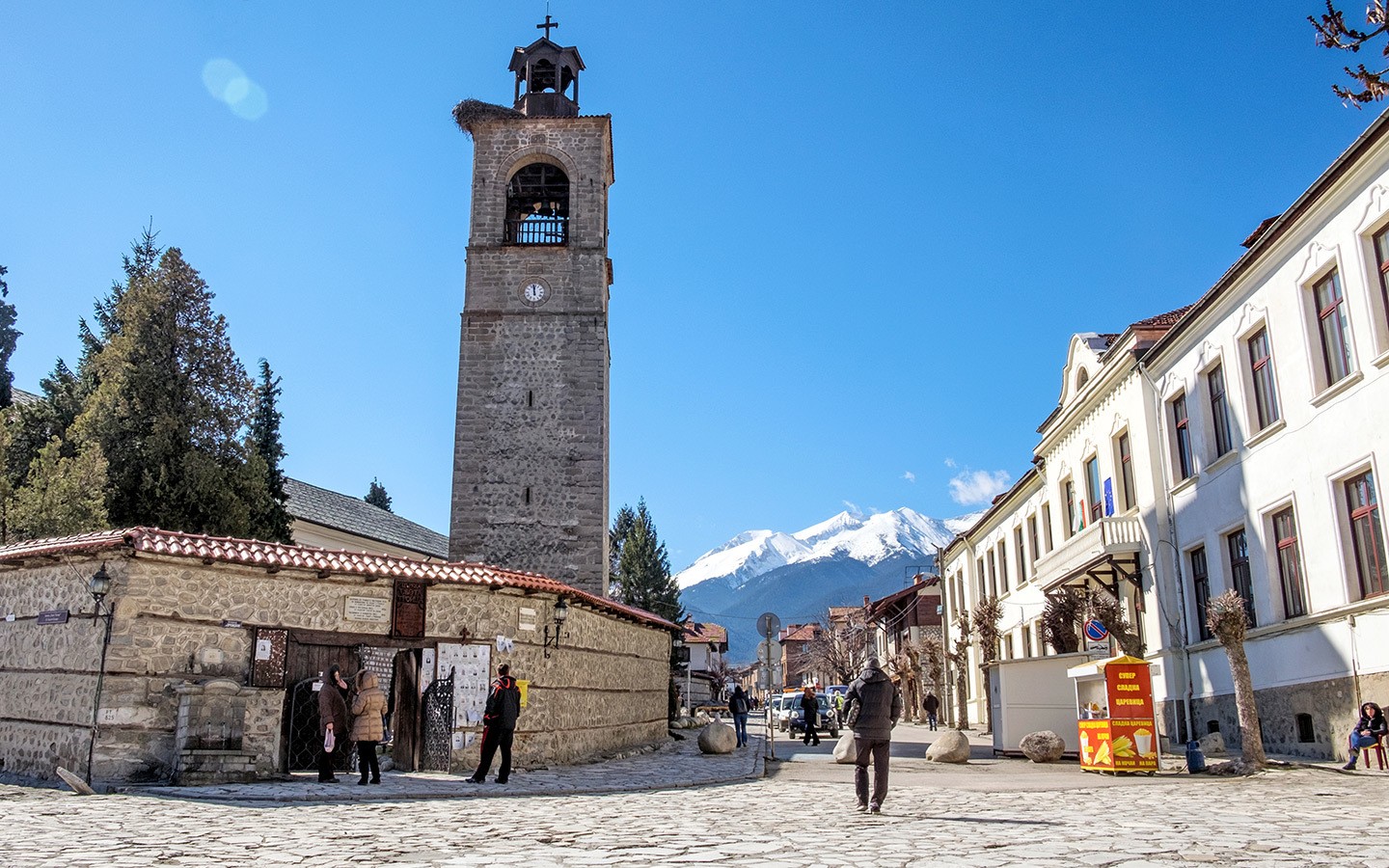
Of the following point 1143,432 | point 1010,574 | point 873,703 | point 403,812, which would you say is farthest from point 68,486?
point 1010,574

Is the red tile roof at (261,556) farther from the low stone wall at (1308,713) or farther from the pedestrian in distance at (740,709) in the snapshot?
the low stone wall at (1308,713)

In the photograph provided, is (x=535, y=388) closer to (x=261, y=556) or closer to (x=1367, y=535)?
(x=261, y=556)

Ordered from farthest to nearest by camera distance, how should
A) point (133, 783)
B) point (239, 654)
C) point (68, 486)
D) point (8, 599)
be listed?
point (68, 486), point (8, 599), point (239, 654), point (133, 783)

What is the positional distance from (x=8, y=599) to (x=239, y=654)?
4.01 m

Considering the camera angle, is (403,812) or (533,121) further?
(533,121)

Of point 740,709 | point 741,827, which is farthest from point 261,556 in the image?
point 740,709

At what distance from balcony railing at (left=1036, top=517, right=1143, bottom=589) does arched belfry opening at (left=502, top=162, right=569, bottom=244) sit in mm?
17576

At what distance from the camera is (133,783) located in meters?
13.1

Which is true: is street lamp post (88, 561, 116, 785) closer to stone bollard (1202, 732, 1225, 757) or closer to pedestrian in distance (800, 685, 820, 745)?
stone bollard (1202, 732, 1225, 757)

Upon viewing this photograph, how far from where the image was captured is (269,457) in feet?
112

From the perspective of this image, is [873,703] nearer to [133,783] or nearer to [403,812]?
[403,812]

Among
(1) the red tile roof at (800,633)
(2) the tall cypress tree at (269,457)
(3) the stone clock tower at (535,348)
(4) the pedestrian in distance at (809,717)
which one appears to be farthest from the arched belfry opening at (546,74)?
(1) the red tile roof at (800,633)

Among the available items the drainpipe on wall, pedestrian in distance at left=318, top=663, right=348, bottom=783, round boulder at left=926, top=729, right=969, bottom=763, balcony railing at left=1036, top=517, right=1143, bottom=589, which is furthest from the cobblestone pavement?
balcony railing at left=1036, top=517, right=1143, bottom=589

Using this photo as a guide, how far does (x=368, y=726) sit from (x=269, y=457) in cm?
2299
